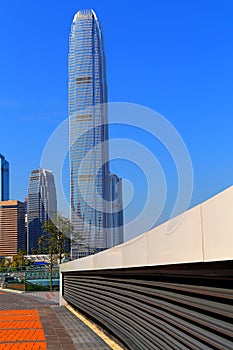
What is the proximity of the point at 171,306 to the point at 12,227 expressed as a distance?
158 meters

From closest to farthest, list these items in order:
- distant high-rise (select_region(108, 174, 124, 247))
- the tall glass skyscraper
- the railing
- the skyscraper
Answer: the railing, distant high-rise (select_region(108, 174, 124, 247)), the tall glass skyscraper, the skyscraper

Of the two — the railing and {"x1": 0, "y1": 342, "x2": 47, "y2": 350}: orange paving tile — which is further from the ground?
the railing

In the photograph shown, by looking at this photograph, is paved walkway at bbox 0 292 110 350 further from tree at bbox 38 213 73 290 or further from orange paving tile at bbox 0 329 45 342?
tree at bbox 38 213 73 290

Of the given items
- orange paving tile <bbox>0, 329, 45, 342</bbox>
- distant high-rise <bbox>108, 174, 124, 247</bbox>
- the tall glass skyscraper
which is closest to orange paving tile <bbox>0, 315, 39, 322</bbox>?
orange paving tile <bbox>0, 329, 45, 342</bbox>

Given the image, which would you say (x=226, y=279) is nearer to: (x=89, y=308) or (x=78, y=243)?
(x=89, y=308)

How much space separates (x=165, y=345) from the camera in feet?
16.8

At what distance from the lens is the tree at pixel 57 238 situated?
36.5 meters

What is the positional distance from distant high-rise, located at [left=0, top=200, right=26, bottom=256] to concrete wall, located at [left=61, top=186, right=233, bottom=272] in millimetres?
143610

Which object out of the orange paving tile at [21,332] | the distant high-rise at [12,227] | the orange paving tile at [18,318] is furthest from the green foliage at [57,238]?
the distant high-rise at [12,227]

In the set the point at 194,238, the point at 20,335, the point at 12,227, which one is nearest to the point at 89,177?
the point at 20,335

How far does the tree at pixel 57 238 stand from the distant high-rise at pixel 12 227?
111m

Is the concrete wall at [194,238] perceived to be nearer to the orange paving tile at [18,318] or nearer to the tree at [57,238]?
the orange paving tile at [18,318]

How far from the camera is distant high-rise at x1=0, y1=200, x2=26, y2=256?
495 ft

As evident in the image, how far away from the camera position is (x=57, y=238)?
1459 inches
